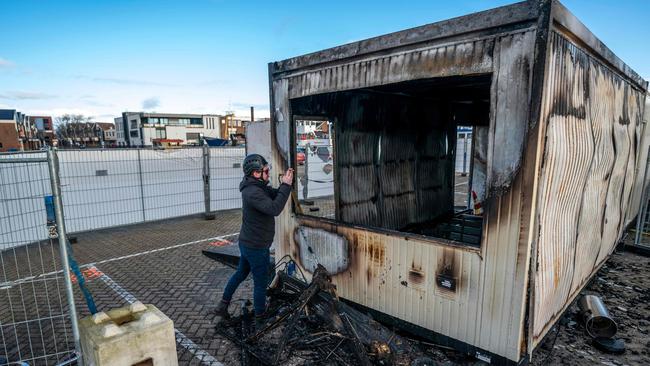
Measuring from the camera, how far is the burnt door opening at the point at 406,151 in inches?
219

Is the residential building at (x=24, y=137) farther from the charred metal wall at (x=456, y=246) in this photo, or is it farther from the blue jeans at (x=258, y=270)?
the charred metal wall at (x=456, y=246)

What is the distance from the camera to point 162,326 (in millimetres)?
2855

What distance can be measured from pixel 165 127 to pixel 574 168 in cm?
6502

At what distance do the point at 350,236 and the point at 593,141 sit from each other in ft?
10.3

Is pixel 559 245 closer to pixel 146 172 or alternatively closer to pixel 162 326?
pixel 162 326

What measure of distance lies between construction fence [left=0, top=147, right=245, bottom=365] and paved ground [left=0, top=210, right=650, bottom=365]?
4cm

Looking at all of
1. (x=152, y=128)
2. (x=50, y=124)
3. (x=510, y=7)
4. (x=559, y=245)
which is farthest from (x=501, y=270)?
(x=50, y=124)

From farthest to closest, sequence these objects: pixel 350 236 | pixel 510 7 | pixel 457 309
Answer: pixel 350 236 → pixel 457 309 → pixel 510 7

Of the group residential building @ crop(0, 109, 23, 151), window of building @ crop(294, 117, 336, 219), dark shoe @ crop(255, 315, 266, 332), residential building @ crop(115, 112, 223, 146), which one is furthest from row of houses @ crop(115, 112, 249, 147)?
dark shoe @ crop(255, 315, 266, 332)

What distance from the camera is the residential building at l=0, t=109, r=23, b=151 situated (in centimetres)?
4034

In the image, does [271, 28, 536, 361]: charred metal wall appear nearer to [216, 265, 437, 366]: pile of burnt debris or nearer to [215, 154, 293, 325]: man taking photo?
[216, 265, 437, 366]: pile of burnt debris

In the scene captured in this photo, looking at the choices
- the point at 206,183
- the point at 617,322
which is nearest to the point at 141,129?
the point at 206,183

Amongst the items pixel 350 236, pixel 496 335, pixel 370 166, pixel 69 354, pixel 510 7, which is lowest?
pixel 69 354

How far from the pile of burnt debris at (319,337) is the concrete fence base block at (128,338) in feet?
3.14
